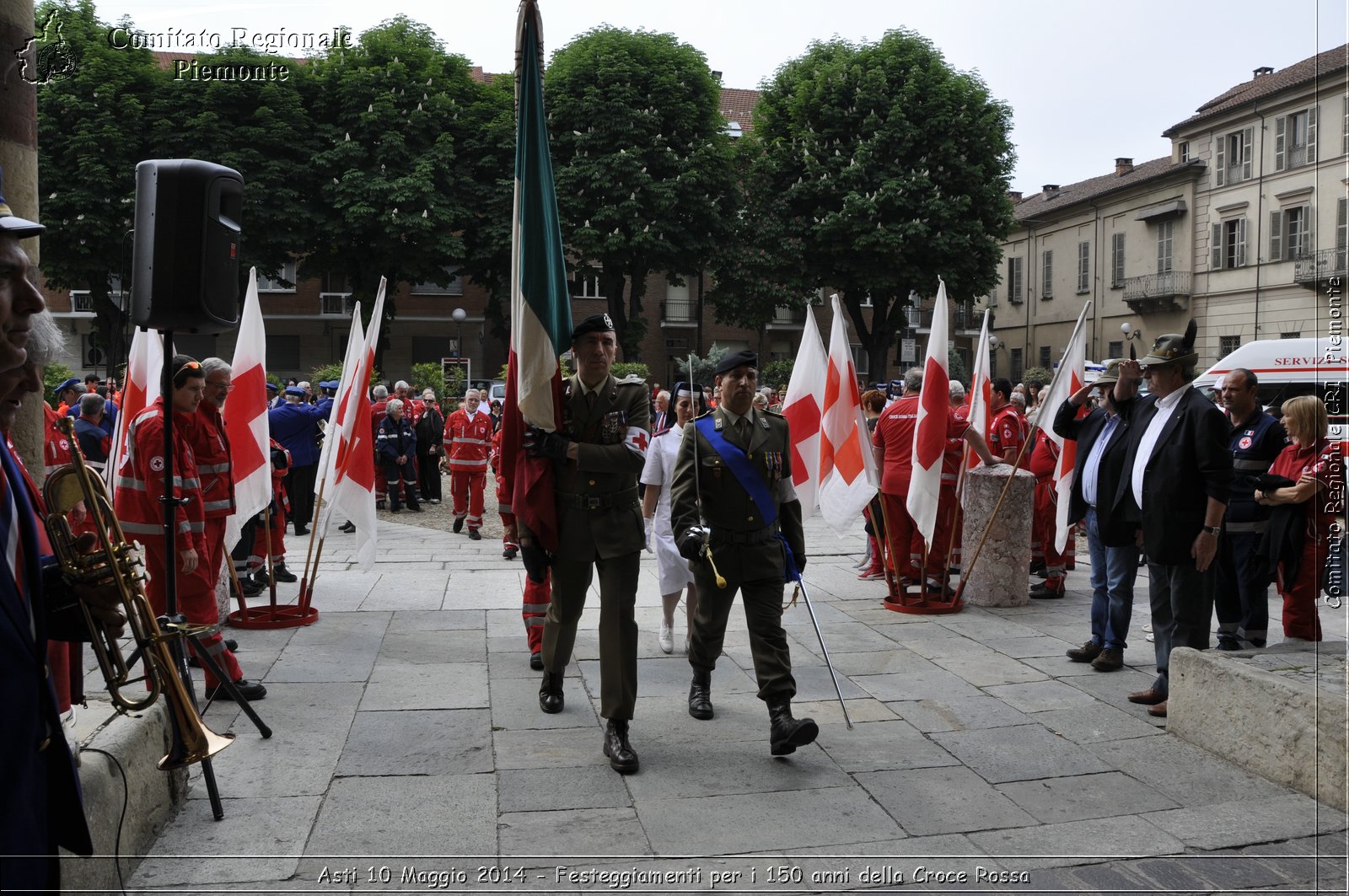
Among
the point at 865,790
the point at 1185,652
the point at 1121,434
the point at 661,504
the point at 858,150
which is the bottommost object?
the point at 865,790

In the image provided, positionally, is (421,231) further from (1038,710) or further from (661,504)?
(1038,710)

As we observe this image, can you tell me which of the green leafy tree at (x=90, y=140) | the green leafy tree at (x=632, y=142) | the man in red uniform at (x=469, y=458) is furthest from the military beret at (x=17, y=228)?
the green leafy tree at (x=632, y=142)

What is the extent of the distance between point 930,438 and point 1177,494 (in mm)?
2816

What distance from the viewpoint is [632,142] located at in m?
33.8

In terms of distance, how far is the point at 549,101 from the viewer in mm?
34594

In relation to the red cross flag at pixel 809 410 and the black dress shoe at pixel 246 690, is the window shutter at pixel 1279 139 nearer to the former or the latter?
the red cross flag at pixel 809 410

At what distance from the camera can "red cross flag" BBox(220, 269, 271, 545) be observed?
25.4 ft

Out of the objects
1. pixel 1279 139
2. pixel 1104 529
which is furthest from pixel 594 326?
pixel 1279 139

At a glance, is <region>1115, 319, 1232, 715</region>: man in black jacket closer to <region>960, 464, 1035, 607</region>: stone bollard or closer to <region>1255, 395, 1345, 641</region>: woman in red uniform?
<region>1255, 395, 1345, 641</region>: woman in red uniform

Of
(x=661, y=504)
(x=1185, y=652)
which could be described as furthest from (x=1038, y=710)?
(x=661, y=504)

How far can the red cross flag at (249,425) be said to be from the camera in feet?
25.4

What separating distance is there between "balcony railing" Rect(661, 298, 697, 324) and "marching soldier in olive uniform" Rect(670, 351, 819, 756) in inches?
1728

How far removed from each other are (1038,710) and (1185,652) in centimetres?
87

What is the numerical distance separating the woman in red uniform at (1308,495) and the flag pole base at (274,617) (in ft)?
22.7
